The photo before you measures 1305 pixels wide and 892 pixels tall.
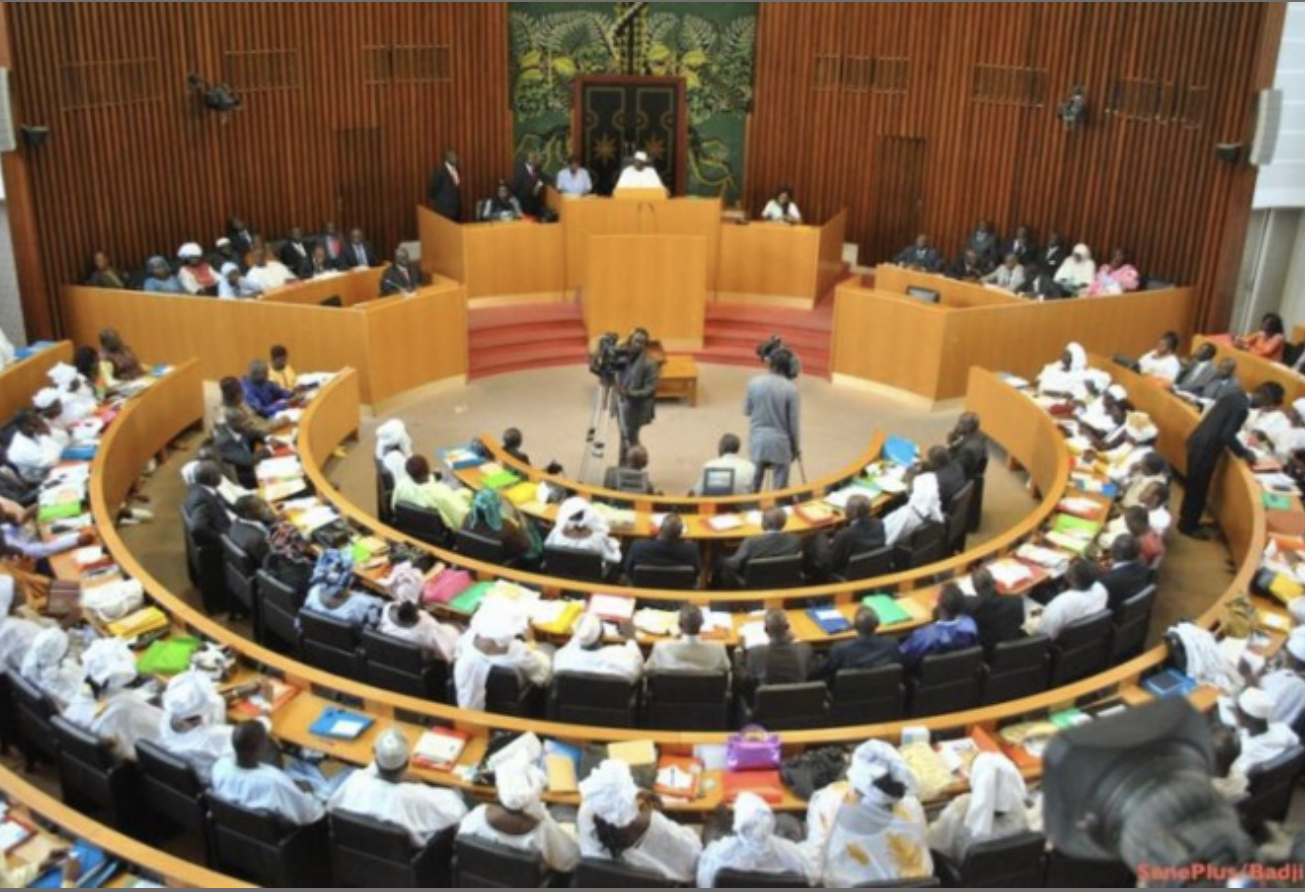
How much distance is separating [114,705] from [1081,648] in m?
5.58

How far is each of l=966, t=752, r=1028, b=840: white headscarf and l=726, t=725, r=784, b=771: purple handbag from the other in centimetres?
103

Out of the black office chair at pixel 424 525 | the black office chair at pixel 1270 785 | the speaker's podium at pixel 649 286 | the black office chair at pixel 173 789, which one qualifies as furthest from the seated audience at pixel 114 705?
the speaker's podium at pixel 649 286

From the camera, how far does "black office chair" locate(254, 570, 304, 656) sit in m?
7.84

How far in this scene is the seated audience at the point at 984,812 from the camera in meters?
5.47

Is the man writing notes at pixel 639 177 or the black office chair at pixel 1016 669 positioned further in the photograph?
the man writing notes at pixel 639 177

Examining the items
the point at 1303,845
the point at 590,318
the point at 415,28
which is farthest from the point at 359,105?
the point at 1303,845

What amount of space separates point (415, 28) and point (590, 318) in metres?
5.27

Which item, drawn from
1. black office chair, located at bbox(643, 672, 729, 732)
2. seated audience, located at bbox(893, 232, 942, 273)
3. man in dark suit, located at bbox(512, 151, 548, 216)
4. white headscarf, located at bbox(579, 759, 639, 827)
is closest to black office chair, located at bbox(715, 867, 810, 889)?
white headscarf, located at bbox(579, 759, 639, 827)

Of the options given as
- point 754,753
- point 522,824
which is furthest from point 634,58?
point 522,824

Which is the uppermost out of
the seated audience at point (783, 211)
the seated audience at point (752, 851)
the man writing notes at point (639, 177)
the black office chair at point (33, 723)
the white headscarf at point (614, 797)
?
the man writing notes at point (639, 177)

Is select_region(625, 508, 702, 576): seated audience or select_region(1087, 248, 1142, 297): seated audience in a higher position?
select_region(1087, 248, 1142, 297): seated audience

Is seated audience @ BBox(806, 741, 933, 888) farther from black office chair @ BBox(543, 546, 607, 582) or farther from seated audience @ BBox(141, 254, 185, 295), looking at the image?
seated audience @ BBox(141, 254, 185, 295)

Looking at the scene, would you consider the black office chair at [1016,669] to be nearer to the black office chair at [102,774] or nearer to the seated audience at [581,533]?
the seated audience at [581,533]

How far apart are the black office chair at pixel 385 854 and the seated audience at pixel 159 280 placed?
894 centimetres
